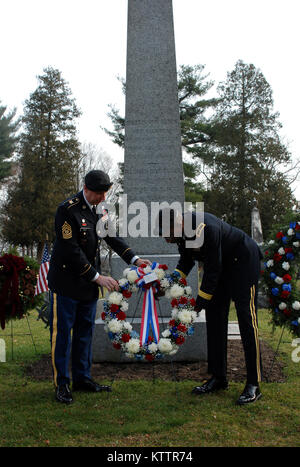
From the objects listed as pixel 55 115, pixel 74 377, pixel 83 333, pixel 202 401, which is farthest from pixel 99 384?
pixel 55 115

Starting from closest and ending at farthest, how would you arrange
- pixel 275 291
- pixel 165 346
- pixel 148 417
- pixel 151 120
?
pixel 148 417
pixel 165 346
pixel 275 291
pixel 151 120

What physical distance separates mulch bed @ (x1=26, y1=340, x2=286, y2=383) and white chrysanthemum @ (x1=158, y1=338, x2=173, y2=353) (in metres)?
0.75

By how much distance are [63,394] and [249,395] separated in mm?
1765

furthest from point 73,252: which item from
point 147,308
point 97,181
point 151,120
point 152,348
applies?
point 151,120

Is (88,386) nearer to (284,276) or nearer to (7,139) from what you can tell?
(284,276)

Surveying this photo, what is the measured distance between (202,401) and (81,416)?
45.1 inches

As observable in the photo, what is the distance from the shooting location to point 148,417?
3.77 m

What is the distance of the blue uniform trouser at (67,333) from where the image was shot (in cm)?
423

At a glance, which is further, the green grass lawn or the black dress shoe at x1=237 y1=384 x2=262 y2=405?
the black dress shoe at x1=237 y1=384 x2=262 y2=405

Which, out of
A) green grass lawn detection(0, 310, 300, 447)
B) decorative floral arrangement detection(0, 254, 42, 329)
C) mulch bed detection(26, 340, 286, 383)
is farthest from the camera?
decorative floral arrangement detection(0, 254, 42, 329)

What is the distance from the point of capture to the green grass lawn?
3316 millimetres

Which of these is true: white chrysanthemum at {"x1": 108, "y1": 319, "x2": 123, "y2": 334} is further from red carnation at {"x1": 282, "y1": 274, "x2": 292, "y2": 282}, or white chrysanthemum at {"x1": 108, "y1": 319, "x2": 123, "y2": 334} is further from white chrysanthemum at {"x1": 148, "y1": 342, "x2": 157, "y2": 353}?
red carnation at {"x1": 282, "y1": 274, "x2": 292, "y2": 282}

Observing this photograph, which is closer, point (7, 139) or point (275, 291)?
point (275, 291)

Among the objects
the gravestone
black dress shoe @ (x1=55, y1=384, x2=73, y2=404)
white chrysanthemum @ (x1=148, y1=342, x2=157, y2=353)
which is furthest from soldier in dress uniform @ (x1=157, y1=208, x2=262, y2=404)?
the gravestone
